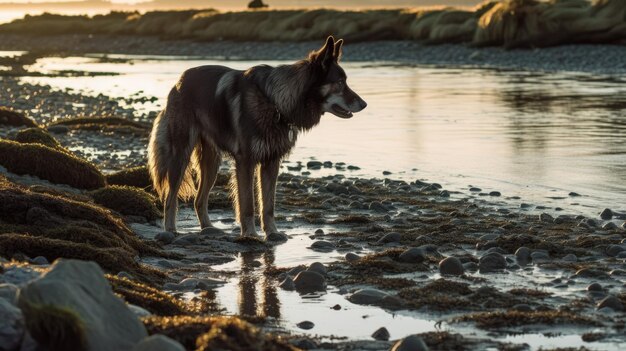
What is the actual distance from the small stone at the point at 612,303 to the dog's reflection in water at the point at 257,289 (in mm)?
2547

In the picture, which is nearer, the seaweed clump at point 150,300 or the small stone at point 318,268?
the seaweed clump at point 150,300

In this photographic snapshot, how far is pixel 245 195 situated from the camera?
1125 cm

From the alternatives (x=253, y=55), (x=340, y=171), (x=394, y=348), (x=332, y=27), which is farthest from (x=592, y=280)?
(x=332, y=27)

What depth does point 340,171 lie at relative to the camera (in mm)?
17000

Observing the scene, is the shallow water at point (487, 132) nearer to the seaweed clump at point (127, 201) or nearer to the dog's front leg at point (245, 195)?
the dog's front leg at point (245, 195)

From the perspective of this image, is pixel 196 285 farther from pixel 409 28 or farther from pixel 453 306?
pixel 409 28

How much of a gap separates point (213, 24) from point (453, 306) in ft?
242

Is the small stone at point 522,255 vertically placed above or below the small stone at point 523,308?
below

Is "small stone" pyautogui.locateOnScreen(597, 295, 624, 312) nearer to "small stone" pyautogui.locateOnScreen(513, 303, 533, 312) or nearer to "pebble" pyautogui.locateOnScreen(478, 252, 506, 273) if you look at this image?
"small stone" pyautogui.locateOnScreen(513, 303, 533, 312)

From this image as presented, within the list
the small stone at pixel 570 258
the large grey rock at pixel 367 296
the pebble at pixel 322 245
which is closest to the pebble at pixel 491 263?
the small stone at pixel 570 258

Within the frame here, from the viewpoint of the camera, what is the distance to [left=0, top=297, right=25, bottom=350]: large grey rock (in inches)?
209

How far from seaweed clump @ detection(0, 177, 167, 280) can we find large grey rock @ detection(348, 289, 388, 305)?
1.94 metres

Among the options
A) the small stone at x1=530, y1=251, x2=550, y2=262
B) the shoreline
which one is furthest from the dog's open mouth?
the shoreline

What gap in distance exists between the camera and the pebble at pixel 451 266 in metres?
9.16
